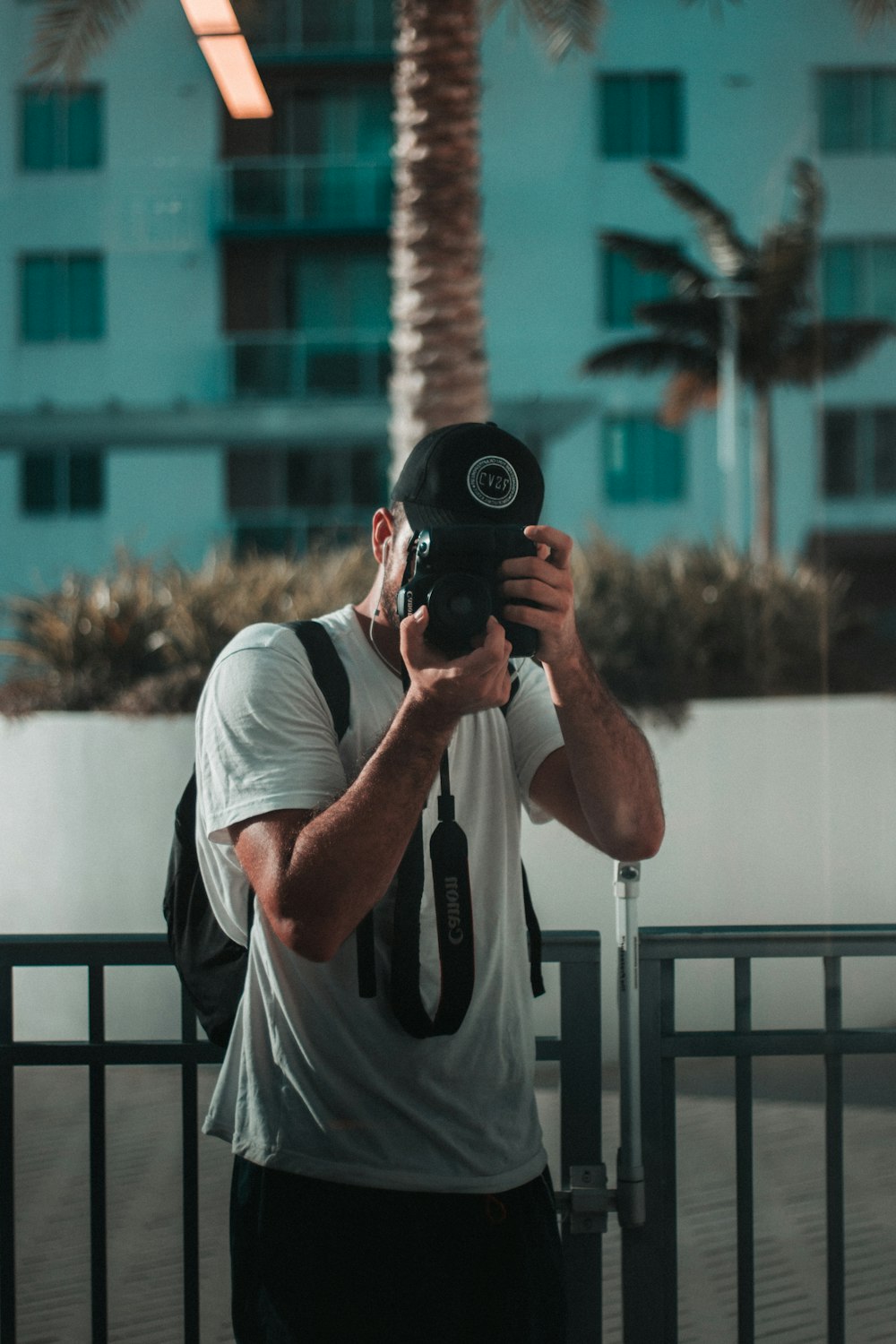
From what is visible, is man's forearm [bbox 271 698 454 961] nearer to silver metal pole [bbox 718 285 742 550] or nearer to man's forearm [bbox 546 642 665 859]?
man's forearm [bbox 546 642 665 859]

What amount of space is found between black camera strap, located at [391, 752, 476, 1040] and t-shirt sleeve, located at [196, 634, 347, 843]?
0.48 ft

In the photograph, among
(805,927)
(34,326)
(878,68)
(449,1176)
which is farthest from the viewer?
(34,326)

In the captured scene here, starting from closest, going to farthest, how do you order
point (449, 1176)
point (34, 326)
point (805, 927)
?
1. point (449, 1176)
2. point (805, 927)
3. point (34, 326)

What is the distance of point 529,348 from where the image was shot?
655 inches

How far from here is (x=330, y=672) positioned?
166cm

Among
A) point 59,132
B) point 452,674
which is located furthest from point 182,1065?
point 59,132

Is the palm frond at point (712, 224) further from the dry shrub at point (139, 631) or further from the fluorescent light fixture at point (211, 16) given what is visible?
the fluorescent light fixture at point (211, 16)

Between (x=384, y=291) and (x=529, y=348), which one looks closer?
(x=529, y=348)

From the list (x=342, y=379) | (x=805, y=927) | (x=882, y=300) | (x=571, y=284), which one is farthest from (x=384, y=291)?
(x=805, y=927)

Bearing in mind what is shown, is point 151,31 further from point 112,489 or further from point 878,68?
point 878,68

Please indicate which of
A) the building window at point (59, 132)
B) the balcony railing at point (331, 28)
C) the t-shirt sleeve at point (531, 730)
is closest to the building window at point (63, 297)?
the building window at point (59, 132)

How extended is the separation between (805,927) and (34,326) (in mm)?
17021

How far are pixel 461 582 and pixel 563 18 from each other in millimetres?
8373

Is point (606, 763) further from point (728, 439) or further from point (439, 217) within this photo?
point (728, 439)
